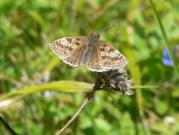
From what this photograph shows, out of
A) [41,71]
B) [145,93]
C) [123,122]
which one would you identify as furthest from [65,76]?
[123,122]

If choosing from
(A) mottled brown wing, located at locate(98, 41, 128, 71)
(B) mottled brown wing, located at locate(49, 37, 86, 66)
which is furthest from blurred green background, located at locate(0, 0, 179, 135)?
(A) mottled brown wing, located at locate(98, 41, 128, 71)

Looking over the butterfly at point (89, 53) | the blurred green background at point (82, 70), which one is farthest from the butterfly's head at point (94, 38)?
the blurred green background at point (82, 70)

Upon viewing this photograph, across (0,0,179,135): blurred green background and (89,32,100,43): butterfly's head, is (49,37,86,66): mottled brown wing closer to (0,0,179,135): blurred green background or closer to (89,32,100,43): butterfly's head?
(89,32,100,43): butterfly's head

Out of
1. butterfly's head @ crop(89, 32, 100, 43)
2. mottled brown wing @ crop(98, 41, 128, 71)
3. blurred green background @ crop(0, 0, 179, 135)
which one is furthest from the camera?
blurred green background @ crop(0, 0, 179, 135)

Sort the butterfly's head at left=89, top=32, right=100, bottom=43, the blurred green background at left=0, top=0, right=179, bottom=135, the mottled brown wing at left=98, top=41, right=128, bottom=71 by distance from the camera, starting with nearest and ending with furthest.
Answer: the mottled brown wing at left=98, top=41, right=128, bottom=71 < the butterfly's head at left=89, top=32, right=100, bottom=43 < the blurred green background at left=0, top=0, right=179, bottom=135

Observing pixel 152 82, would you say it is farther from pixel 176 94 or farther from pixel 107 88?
pixel 107 88

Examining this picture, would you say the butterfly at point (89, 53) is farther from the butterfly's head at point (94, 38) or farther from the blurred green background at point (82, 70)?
the blurred green background at point (82, 70)
